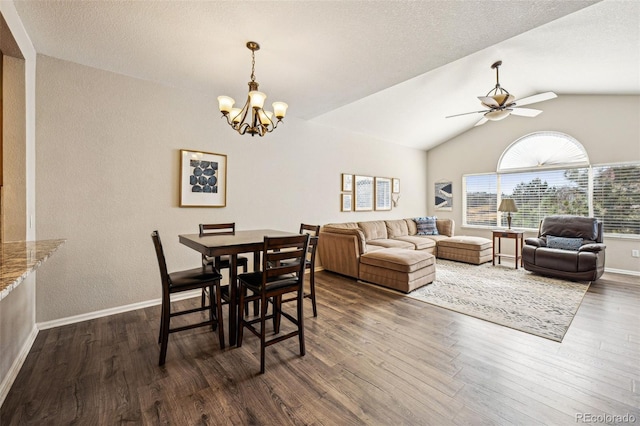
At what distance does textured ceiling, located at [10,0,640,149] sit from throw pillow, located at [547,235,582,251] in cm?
258

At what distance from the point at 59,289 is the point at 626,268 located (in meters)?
8.26

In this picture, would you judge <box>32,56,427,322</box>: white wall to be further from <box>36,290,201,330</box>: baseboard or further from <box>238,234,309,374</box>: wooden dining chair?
<box>238,234,309,374</box>: wooden dining chair

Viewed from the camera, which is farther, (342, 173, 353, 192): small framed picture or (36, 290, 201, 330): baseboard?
(342, 173, 353, 192): small framed picture

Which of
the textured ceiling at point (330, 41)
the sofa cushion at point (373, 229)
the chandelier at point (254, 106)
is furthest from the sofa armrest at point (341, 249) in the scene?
the chandelier at point (254, 106)

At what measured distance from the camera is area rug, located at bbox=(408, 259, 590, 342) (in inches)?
108

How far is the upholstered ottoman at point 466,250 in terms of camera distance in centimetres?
524

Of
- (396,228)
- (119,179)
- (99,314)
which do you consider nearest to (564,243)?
(396,228)

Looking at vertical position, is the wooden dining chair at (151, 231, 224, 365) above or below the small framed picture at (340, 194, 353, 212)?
below

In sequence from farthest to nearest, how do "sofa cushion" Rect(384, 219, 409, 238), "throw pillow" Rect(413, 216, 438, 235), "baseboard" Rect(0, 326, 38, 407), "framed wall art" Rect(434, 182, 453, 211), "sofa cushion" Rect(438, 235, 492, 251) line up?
"framed wall art" Rect(434, 182, 453, 211), "throw pillow" Rect(413, 216, 438, 235), "sofa cushion" Rect(384, 219, 409, 238), "sofa cushion" Rect(438, 235, 492, 251), "baseboard" Rect(0, 326, 38, 407)

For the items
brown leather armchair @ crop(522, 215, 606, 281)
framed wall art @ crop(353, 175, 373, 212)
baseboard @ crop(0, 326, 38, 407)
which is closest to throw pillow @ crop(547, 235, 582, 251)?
brown leather armchair @ crop(522, 215, 606, 281)

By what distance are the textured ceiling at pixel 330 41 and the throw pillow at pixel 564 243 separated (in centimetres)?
258

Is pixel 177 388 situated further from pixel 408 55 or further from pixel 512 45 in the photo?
pixel 512 45

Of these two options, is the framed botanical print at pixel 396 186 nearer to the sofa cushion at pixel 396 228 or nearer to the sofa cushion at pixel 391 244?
the sofa cushion at pixel 396 228

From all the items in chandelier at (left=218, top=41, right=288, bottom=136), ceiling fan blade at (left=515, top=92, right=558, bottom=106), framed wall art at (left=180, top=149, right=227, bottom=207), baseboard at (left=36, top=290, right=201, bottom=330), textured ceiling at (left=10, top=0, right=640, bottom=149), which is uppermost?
ceiling fan blade at (left=515, top=92, right=558, bottom=106)
